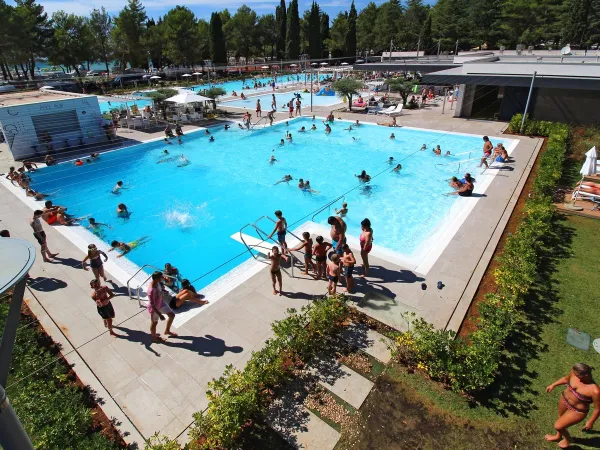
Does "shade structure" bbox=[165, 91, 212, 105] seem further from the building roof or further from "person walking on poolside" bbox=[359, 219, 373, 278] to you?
"person walking on poolside" bbox=[359, 219, 373, 278]

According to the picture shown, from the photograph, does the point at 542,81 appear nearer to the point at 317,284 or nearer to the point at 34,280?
the point at 317,284

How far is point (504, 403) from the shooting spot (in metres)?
6.08

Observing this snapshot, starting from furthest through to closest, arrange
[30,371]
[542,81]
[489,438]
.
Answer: [542,81] < [30,371] < [489,438]

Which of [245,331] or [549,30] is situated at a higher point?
[549,30]

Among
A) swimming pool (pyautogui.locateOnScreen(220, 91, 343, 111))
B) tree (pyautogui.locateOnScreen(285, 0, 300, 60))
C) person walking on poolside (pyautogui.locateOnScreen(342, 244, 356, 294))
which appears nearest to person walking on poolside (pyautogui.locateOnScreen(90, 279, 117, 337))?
person walking on poolside (pyautogui.locateOnScreen(342, 244, 356, 294))

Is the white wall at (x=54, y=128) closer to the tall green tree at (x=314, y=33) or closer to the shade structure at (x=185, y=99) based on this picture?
the shade structure at (x=185, y=99)

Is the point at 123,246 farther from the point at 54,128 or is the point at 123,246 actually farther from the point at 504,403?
the point at 54,128

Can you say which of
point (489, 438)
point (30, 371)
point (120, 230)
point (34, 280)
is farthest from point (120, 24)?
point (489, 438)

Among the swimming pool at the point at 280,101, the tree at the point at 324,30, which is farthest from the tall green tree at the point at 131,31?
the tree at the point at 324,30

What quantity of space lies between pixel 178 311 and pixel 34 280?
4.54m

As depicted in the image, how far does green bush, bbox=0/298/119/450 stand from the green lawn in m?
4.08

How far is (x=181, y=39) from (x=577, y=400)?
65.2 metres

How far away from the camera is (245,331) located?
7.76 metres

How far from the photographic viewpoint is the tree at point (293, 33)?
70.4 meters
